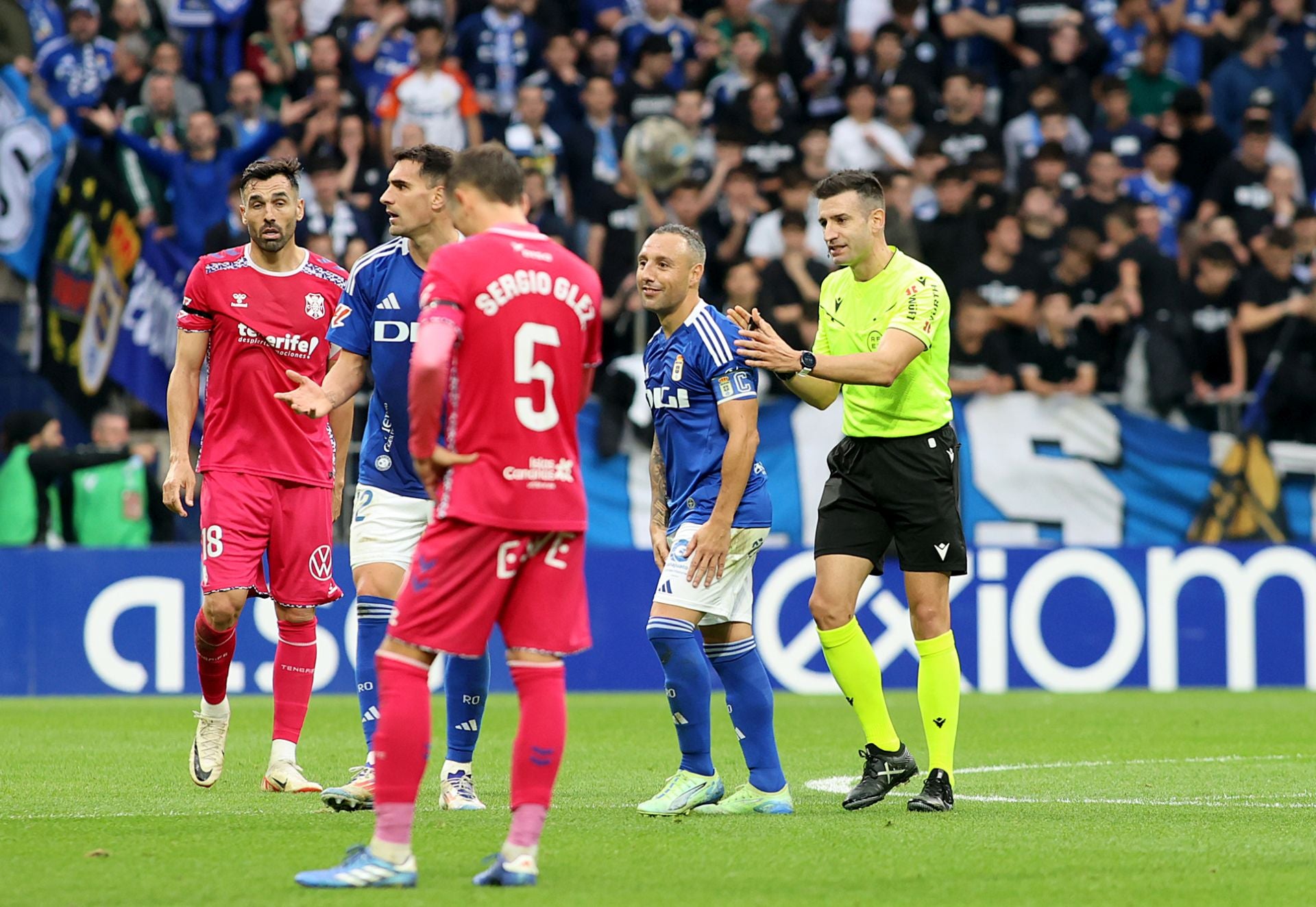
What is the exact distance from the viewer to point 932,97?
59.1ft

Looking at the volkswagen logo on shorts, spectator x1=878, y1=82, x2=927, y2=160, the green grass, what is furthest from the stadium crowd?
the volkswagen logo on shorts

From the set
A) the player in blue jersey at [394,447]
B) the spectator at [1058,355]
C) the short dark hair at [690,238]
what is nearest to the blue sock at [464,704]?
the player in blue jersey at [394,447]

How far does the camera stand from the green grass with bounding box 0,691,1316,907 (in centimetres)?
570

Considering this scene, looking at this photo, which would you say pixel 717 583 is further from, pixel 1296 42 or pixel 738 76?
pixel 1296 42

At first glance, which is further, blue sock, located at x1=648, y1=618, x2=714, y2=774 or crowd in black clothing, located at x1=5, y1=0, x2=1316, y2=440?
crowd in black clothing, located at x1=5, y1=0, x2=1316, y2=440

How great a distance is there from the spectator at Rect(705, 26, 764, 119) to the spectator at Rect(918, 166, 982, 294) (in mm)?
2477

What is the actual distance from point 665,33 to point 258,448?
11280mm

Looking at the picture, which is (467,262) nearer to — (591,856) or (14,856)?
(591,856)

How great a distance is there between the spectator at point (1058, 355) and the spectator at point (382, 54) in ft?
21.8

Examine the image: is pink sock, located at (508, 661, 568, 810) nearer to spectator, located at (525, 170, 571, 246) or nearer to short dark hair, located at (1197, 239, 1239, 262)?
spectator, located at (525, 170, 571, 246)

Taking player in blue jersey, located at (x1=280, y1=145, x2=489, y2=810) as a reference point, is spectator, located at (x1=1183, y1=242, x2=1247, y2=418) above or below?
above

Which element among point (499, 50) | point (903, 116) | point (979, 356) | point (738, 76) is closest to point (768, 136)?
point (738, 76)

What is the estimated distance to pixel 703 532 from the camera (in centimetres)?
741

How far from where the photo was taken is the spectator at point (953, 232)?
1606 centimetres
